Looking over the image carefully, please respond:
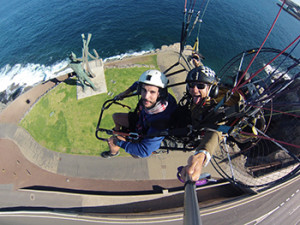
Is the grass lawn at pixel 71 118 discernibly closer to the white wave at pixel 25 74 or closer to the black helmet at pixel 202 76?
the black helmet at pixel 202 76

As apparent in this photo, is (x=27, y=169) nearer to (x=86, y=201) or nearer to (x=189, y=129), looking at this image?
(x=86, y=201)

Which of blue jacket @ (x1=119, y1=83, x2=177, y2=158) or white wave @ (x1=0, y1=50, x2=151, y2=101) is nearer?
blue jacket @ (x1=119, y1=83, x2=177, y2=158)

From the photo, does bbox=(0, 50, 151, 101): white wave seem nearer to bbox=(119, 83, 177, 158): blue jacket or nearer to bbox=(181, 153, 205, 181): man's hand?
bbox=(119, 83, 177, 158): blue jacket

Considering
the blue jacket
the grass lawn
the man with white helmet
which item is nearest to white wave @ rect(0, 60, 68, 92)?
the grass lawn

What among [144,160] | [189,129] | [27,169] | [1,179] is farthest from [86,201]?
[189,129]

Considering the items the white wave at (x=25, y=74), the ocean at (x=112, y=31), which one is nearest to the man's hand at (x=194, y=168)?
the white wave at (x=25, y=74)

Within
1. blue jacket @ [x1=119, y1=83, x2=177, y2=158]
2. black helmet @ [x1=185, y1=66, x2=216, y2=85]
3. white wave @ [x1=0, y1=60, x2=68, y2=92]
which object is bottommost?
white wave @ [x1=0, y1=60, x2=68, y2=92]

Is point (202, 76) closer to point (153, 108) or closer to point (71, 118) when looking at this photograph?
point (153, 108)
